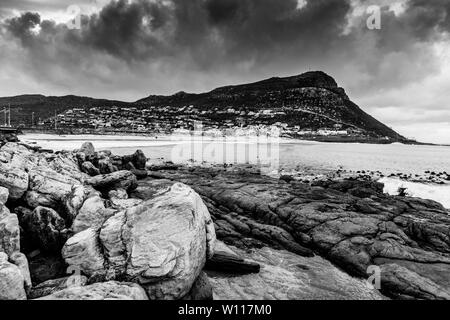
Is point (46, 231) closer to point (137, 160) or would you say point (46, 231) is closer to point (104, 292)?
point (104, 292)

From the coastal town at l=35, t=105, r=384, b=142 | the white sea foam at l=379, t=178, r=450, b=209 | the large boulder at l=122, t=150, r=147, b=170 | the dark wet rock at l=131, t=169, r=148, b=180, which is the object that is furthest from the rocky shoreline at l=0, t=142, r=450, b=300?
the coastal town at l=35, t=105, r=384, b=142

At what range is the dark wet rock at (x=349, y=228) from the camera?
936 centimetres

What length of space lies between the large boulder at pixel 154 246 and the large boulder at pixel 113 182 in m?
6.52

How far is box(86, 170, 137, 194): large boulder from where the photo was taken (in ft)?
47.0

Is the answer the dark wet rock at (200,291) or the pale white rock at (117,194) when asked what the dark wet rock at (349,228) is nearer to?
the dark wet rock at (200,291)

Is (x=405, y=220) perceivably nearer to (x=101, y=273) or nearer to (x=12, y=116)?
(x=101, y=273)

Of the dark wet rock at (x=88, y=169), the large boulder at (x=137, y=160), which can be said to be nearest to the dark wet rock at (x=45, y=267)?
the dark wet rock at (x=88, y=169)

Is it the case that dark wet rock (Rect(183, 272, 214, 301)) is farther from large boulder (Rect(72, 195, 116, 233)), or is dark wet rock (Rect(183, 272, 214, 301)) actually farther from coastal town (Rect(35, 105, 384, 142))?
coastal town (Rect(35, 105, 384, 142))

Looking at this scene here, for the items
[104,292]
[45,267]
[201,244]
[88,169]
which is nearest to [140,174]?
[88,169]

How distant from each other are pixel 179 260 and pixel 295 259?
514cm

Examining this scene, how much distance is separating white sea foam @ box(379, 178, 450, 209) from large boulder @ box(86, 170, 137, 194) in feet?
61.1

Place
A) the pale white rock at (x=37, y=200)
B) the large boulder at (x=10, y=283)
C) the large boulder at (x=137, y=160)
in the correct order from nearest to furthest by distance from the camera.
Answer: the large boulder at (x=10, y=283) → the pale white rock at (x=37, y=200) → the large boulder at (x=137, y=160)
